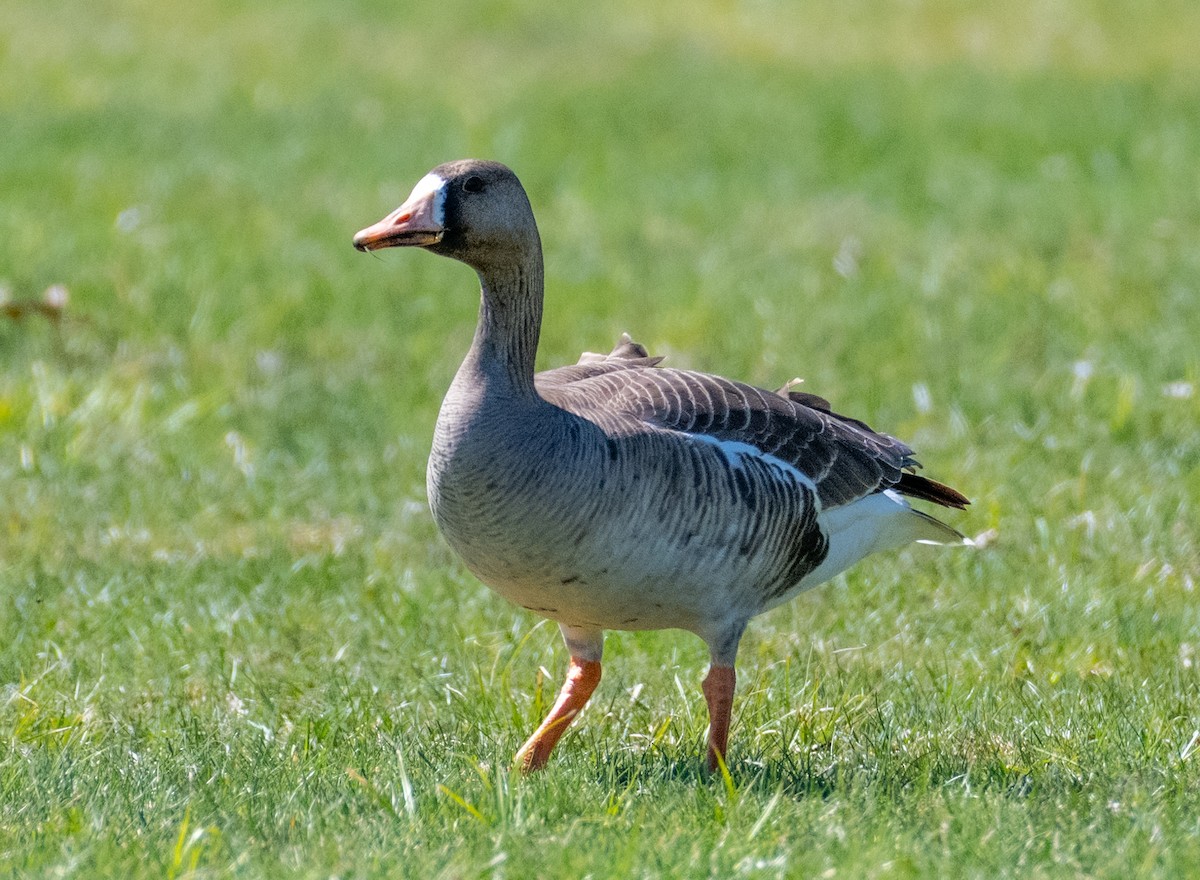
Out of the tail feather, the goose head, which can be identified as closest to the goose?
the goose head

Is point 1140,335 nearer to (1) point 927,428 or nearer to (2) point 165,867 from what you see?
Result: (1) point 927,428

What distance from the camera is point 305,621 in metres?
5.96

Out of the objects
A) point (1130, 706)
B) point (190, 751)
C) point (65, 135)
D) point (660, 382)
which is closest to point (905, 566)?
point (1130, 706)

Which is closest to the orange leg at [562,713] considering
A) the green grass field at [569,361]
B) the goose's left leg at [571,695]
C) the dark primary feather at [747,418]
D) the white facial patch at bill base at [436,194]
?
the goose's left leg at [571,695]

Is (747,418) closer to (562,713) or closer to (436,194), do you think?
(562,713)

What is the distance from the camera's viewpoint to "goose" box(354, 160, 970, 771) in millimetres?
4410

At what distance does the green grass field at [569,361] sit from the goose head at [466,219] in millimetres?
1371

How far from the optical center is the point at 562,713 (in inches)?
191

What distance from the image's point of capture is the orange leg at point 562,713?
4695 millimetres

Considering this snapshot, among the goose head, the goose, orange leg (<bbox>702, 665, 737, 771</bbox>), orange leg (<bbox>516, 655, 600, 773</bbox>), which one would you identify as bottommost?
orange leg (<bbox>516, 655, 600, 773</bbox>)

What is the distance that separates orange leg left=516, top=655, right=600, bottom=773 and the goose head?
124 centimetres

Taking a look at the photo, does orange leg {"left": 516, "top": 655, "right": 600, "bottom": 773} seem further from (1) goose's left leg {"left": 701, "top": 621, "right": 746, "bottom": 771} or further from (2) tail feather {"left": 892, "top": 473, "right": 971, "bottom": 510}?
(2) tail feather {"left": 892, "top": 473, "right": 971, "bottom": 510}

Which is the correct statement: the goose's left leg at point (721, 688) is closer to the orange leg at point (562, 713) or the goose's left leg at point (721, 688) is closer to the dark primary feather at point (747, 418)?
the orange leg at point (562, 713)

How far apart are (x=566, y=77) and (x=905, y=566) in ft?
31.9
